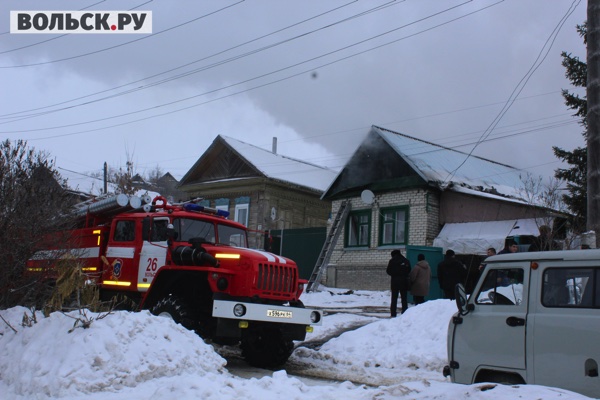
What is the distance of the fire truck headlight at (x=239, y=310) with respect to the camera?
9188 mm

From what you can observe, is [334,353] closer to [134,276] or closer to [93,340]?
[134,276]

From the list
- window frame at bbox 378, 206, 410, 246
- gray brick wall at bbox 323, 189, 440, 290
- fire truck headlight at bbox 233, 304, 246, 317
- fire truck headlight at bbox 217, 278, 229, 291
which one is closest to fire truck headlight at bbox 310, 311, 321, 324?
fire truck headlight at bbox 233, 304, 246, 317

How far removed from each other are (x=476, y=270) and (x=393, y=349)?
10.6m

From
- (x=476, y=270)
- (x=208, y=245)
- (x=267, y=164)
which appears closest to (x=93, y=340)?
(x=208, y=245)

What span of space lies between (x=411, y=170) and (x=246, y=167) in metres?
11.5

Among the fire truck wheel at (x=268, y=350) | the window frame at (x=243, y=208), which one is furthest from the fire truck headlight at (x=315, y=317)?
the window frame at (x=243, y=208)

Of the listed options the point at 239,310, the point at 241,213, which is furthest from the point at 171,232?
the point at 241,213

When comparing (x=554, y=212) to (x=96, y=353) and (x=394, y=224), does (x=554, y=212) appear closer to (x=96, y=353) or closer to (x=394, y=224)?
(x=394, y=224)

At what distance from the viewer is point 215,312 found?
29.9 ft

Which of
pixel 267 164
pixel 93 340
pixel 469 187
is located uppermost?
pixel 267 164

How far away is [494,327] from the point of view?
21.6 ft

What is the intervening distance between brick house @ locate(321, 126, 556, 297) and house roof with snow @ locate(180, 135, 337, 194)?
709cm

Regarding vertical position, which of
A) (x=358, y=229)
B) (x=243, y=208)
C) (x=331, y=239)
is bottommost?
(x=331, y=239)

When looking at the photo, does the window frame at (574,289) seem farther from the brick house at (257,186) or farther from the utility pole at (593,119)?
the brick house at (257,186)
